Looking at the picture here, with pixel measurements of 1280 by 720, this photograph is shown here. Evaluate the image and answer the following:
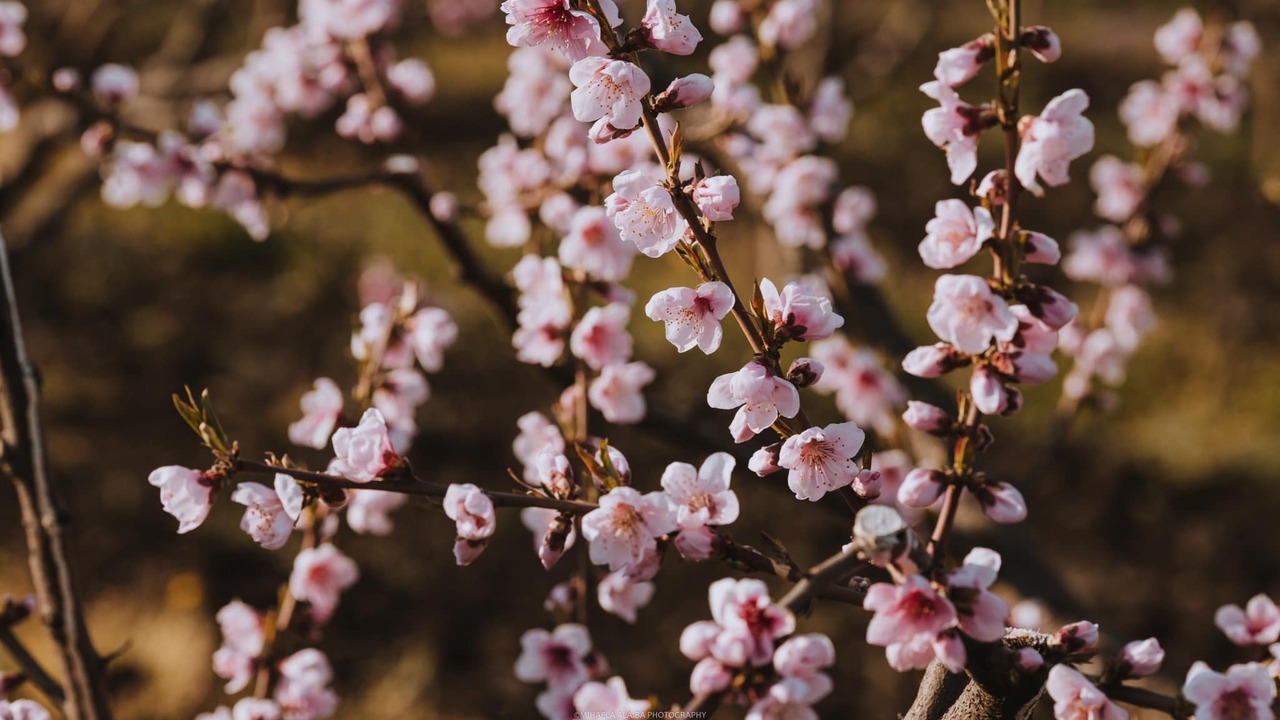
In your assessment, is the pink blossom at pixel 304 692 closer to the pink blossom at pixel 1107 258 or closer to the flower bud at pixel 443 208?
the flower bud at pixel 443 208

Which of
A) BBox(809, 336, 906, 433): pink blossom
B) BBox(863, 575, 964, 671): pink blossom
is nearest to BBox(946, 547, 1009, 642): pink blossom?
BBox(863, 575, 964, 671): pink blossom

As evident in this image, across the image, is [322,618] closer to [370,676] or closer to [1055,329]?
[1055,329]

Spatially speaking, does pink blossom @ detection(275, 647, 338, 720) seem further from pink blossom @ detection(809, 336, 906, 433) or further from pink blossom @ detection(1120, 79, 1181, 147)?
pink blossom @ detection(1120, 79, 1181, 147)

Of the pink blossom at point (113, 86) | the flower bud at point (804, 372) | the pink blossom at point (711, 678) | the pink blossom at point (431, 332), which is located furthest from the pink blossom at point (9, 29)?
the pink blossom at point (711, 678)

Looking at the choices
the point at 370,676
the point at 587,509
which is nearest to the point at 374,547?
the point at 370,676

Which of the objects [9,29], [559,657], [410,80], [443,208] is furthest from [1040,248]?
[9,29]

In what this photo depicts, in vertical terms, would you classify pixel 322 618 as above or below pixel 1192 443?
above

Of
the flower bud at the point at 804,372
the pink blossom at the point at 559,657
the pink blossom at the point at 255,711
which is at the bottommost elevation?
the pink blossom at the point at 255,711
